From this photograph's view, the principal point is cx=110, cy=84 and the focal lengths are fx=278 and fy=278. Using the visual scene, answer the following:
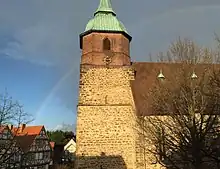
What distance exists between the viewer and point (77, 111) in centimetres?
1967

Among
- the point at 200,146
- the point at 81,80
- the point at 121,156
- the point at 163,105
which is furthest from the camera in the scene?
the point at 81,80

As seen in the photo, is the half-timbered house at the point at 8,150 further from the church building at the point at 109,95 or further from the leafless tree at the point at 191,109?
the leafless tree at the point at 191,109

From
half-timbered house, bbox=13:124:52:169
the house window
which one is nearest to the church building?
half-timbered house, bbox=13:124:52:169

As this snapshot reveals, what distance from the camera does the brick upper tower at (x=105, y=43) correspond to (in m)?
21.0

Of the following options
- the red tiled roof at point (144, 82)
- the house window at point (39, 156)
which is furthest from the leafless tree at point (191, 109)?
the house window at point (39, 156)

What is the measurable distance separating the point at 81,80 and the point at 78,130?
372 centimetres

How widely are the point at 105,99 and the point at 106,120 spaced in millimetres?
1551

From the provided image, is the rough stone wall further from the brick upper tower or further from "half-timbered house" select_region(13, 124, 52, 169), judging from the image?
"half-timbered house" select_region(13, 124, 52, 169)

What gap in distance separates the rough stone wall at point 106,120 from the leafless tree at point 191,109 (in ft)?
20.7

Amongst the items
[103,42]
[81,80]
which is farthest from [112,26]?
[81,80]

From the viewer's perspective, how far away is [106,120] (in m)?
19.5

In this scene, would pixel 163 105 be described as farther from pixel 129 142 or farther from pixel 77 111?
pixel 77 111

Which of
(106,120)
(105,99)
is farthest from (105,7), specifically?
(106,120)

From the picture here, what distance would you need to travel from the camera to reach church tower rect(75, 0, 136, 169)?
18891 mm
